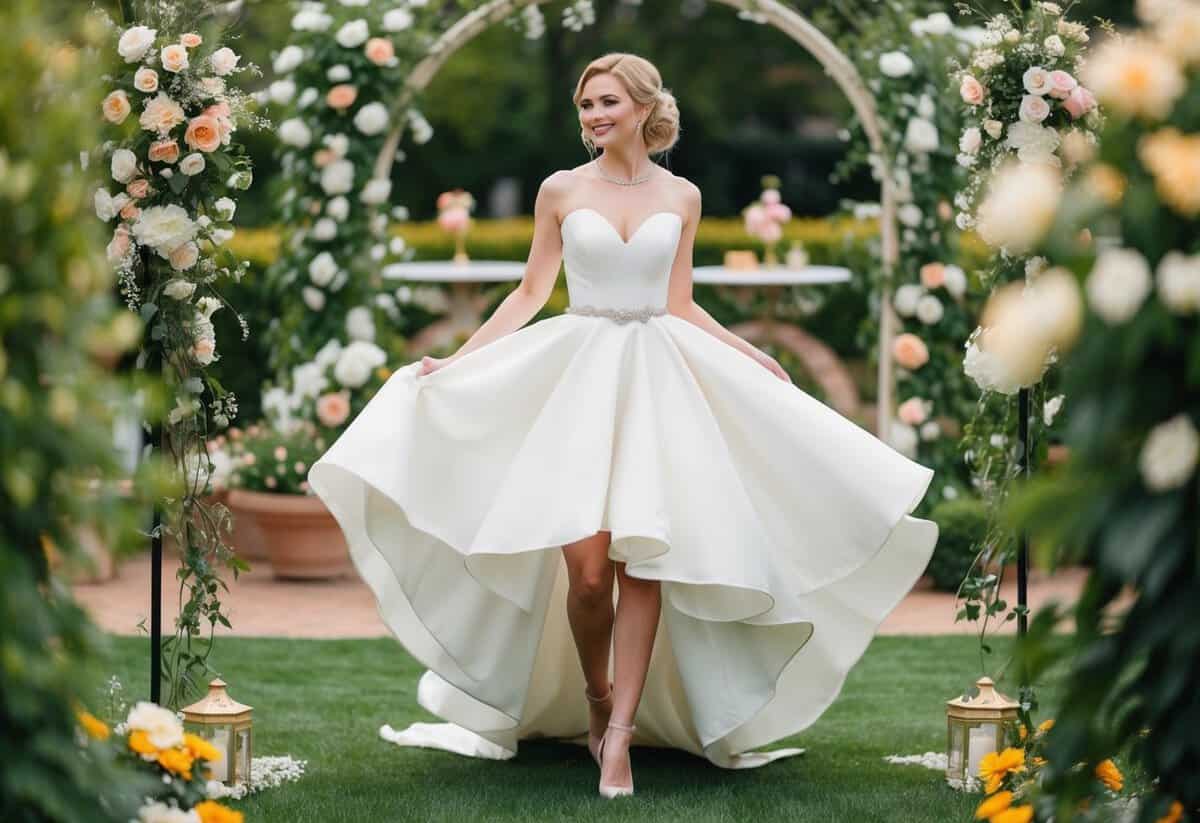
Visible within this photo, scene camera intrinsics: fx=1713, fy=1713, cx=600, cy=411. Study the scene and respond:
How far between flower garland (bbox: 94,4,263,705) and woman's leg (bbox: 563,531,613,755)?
93 centimetres

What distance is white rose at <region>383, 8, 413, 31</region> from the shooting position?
8.41m

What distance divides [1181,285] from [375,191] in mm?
6340

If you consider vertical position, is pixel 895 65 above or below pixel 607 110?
above

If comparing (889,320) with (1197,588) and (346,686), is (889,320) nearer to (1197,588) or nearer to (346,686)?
(346,686)

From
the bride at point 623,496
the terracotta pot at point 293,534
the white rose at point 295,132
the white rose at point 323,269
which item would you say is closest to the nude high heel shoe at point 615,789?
the bride at point 623,496

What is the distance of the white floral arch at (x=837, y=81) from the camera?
8.07 meters

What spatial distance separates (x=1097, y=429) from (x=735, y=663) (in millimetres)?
2283

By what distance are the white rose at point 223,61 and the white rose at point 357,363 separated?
3901mm

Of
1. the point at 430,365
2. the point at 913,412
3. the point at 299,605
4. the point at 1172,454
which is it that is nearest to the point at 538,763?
the point at 430,365

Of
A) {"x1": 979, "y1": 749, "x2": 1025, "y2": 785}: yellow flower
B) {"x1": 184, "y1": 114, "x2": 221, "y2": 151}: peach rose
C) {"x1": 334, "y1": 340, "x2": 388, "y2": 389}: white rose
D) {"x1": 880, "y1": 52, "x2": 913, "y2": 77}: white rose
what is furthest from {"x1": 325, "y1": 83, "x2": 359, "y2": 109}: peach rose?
{"x1": 979, "y1": 749, "x2": 1025, "y2": 785}: yellow flower

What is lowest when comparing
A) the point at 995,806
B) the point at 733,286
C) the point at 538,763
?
the point at 538,763

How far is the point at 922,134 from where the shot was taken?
8242mm

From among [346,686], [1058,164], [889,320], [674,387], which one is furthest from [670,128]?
[889,320]

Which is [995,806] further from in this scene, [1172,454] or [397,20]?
[397,20]
